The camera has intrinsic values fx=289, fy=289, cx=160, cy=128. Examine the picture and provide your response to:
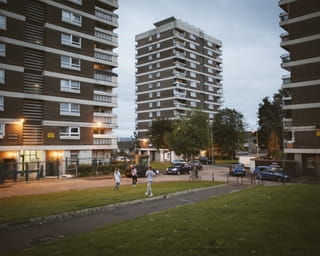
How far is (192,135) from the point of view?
31.2m

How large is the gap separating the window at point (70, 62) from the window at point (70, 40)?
6.11 feet

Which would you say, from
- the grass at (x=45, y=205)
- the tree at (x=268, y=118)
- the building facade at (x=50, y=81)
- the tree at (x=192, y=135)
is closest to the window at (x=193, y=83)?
the tree at (x=268, y=118)

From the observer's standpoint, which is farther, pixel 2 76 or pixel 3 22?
pixel 3 22

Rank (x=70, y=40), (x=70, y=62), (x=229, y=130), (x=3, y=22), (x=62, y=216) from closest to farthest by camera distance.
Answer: (x=62, y=216), (x=3, y=22), (x=70, y=62), (x=70, y=40), (x=229, y=130)

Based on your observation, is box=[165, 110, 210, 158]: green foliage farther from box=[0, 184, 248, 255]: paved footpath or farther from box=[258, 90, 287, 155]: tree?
box=[258, 90, 287, 155]: tree

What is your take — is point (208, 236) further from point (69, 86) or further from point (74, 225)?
point (69, 86)

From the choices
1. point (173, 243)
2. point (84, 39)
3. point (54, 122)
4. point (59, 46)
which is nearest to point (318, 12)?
point (84, 39)

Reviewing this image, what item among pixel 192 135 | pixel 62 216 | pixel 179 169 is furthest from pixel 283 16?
pixel 62 216

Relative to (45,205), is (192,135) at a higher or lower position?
higher

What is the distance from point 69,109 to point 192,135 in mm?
16318

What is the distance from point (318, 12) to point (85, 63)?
3138 centimetres

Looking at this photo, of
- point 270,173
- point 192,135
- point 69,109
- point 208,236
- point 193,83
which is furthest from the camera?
point 193,83

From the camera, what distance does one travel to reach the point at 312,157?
122 ft

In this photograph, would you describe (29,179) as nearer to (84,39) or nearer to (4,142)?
(4,142)
